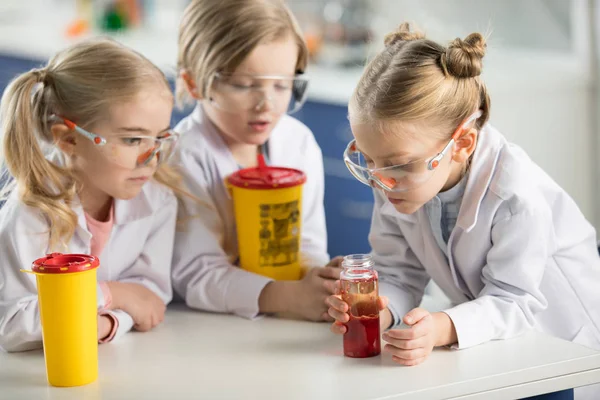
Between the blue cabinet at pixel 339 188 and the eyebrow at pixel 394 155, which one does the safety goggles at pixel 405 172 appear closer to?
the eyebrow at pixel 394 155

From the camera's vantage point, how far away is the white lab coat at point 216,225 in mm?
1750

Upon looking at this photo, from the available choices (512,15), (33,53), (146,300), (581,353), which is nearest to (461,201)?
(581,353)

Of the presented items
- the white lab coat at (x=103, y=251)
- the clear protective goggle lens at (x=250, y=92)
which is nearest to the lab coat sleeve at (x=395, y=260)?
the clear protective goggle lens at (x=250, y=92)

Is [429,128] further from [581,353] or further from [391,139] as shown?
[581,353]

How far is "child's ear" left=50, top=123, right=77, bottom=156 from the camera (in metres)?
1.67

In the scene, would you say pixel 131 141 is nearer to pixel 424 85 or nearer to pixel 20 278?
pixel 20 278

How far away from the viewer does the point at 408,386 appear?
50.1 inches

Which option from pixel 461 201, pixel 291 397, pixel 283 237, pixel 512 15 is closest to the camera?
pixel 291 397

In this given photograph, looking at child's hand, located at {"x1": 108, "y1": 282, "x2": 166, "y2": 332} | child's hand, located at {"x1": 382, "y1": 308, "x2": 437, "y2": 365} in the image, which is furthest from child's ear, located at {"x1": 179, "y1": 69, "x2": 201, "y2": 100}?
child's hand, located at {"x1": 382, "y1": 308, "x2": 437, "y2": 365}

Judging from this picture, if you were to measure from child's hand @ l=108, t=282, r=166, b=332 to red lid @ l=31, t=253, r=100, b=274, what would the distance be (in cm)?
29

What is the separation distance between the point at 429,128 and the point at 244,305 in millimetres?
512

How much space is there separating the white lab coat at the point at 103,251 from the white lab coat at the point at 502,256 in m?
0.44

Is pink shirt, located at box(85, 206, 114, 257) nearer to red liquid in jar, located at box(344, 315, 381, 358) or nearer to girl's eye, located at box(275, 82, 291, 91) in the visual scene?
girl's eye, located at box(275, 82, 291, 91)

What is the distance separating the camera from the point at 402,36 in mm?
1601
